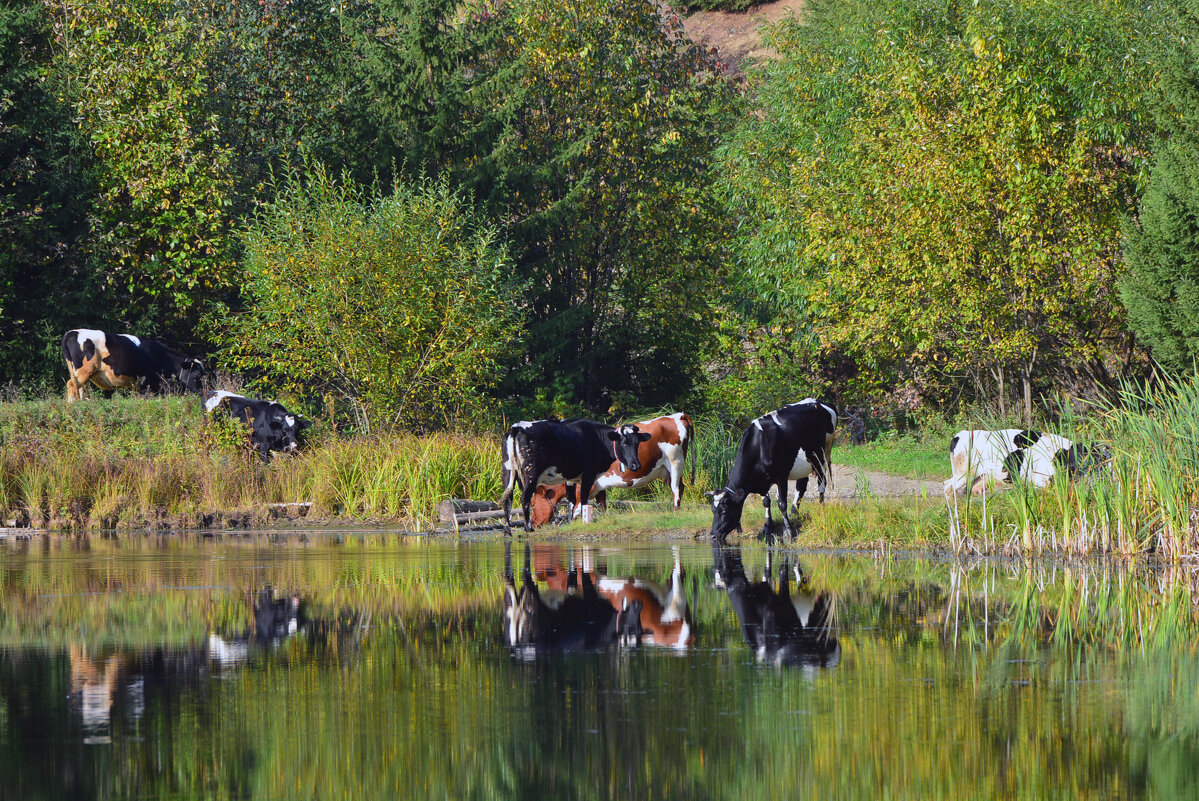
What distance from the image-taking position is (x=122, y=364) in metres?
28.5

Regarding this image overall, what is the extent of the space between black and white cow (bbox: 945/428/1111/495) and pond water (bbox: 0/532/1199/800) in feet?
6.11

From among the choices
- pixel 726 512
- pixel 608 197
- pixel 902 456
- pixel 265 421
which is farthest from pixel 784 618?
pixel 608 197

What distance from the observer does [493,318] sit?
28.6m

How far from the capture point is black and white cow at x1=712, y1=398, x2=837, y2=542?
17.9 m

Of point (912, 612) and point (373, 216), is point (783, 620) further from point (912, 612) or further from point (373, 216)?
point (373, 216)

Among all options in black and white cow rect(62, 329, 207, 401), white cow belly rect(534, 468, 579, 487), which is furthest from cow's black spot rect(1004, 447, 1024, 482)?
black and white cow rect(62, 329, 207, 401)

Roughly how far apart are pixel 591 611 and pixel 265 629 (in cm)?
258

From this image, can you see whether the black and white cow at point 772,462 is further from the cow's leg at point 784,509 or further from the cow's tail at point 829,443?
the cow's tail at point 829,443

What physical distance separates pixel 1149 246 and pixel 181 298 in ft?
66.1

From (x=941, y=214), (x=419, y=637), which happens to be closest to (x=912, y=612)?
Result: (x=419, y=637)

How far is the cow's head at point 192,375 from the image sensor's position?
2856cm

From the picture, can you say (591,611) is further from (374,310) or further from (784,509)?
(374,310)

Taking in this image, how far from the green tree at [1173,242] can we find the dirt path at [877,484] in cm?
429

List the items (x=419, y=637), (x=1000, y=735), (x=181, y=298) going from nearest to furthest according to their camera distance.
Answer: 1. (x=1000, y=735)
2. (x=419, y=637)
3. (x=181, y=298)
